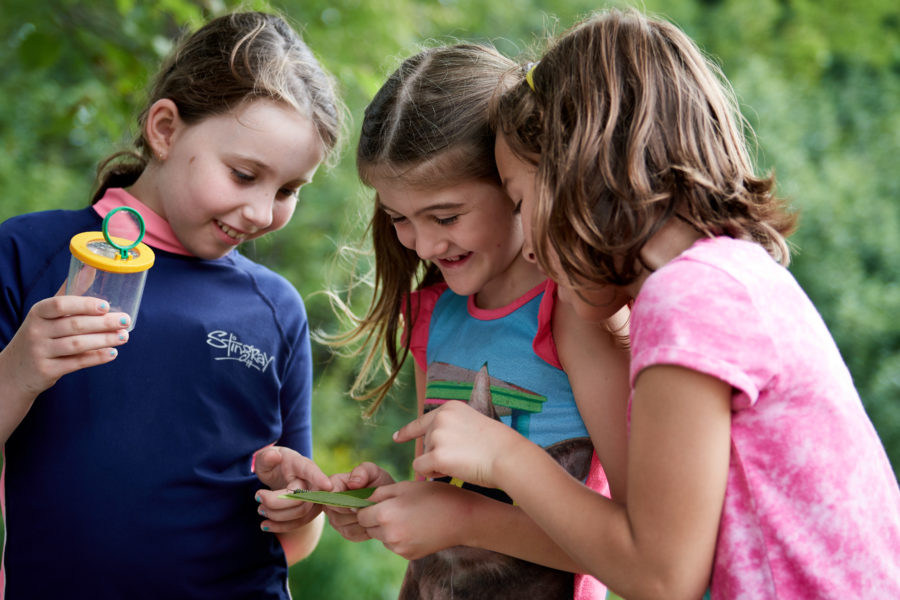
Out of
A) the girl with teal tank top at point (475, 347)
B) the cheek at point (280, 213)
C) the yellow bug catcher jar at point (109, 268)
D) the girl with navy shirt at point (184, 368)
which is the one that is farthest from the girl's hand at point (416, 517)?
the cheek at point (280, 213)

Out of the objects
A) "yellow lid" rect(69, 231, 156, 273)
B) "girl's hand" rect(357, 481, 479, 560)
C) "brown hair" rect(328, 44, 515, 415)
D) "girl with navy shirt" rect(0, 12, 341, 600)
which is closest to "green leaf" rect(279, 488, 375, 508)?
"girl's hand" rect(357, 481, 479, 560)

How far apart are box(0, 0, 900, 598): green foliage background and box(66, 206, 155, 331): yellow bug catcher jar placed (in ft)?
2.90

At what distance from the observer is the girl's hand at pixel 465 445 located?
1.57m

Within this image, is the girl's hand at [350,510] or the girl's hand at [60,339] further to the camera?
the girl's hand at [350,510]

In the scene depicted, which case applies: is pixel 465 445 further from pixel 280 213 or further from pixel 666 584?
pixel 280 213

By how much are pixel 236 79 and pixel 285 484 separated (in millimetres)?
1044

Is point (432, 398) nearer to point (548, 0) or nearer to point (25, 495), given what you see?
point (25, 495)

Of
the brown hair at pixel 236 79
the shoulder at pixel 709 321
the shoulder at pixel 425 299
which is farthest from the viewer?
the shoulder at pixel 425 299

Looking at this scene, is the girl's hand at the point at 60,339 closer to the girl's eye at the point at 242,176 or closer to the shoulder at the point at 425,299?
the girl's eye at the point at 242,176

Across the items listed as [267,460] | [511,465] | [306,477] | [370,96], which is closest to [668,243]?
[511,465]

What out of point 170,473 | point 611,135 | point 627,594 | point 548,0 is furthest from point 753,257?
point 548,0

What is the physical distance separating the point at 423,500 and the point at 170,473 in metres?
0.66

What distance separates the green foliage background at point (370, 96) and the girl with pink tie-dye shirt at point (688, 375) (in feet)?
1.96

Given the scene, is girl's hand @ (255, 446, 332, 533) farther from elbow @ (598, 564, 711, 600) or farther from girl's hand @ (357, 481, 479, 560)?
elbow @ (598, 564, 711, 600)
